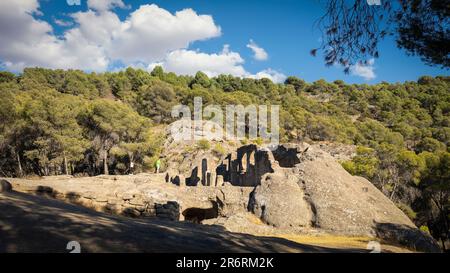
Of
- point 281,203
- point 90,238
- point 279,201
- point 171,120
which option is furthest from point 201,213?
point 171,120

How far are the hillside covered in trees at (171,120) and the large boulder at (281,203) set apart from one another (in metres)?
18.5

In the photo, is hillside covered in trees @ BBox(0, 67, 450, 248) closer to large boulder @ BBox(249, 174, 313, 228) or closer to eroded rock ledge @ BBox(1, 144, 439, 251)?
eroded rock ledge @ BBox(1, 144, 439, 251)

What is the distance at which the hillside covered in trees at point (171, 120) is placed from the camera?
32375 mm

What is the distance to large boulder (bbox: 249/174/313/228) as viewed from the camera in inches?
677

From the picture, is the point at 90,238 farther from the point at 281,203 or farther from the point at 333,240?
the point at 281,203

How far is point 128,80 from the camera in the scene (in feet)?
269

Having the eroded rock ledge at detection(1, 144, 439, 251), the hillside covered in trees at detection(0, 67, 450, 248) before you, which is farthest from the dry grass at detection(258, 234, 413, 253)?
the hillside covered in trees at detection(0, 67, 450, 248)

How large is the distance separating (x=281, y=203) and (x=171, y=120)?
4853cm

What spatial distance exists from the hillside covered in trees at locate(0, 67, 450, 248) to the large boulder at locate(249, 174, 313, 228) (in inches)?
727

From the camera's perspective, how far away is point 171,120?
63500 millimetres

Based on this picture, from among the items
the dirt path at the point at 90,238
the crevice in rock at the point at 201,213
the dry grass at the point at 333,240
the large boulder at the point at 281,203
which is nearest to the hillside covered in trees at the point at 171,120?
the crevice in rock at the point at 201,213

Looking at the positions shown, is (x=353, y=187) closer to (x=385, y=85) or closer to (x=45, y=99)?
(x=45, y=99)

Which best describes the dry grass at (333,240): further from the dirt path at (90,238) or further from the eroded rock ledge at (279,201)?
the dirt path at (90,238)
